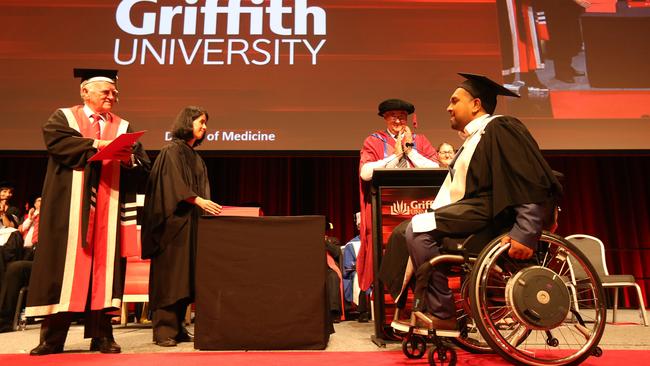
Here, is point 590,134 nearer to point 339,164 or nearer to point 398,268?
point 339,164

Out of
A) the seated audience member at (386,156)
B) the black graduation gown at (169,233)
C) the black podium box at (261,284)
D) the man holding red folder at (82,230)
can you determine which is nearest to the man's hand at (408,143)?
the seated audience member at (386,156)

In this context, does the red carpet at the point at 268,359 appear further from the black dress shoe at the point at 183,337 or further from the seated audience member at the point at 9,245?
the seated audience member at the point at 9,245

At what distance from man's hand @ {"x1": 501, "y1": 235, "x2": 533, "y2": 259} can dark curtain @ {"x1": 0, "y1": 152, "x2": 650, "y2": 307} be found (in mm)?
4971

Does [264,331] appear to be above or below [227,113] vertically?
below

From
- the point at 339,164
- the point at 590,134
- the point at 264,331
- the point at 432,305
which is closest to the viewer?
the point at 432,305

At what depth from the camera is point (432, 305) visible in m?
1.99

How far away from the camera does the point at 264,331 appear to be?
2.57 meters

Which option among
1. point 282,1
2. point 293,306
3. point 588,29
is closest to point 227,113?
point 282,1

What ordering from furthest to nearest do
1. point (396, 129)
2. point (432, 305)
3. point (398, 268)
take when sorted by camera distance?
point (396, 129)
point (398, 268)
point (432, 305)

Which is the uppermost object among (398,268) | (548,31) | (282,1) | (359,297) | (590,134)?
(282,1)

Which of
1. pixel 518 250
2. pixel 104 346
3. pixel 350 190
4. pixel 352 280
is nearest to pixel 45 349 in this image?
pixel 104 346

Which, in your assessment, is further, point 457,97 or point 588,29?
point 588,29

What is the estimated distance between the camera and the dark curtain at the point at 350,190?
6.70 metres

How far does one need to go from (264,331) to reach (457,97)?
1460mm
